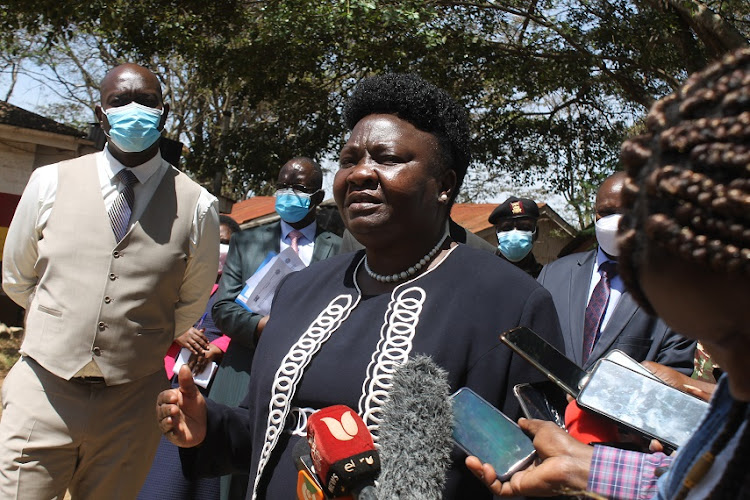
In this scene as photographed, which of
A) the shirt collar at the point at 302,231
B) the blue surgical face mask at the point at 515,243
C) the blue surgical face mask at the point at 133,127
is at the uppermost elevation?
the blue surgical face mask at the point at 133,127

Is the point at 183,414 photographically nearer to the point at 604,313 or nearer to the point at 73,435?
the point at 73,435

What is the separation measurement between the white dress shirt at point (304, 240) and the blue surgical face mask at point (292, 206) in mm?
65

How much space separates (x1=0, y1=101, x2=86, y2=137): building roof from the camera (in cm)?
1270

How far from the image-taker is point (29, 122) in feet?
42.4

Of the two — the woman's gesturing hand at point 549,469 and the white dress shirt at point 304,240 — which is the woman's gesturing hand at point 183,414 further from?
the white dress shirt at point 304,240

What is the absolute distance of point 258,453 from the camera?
2.16m

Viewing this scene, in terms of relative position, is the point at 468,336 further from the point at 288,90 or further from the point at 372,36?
the point at 288,90

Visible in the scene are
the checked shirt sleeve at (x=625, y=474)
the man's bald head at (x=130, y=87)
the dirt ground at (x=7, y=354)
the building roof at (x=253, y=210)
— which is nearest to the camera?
the checked shirt sleeve at (x=625, y=474)

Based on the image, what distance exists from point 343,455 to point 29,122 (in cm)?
1309

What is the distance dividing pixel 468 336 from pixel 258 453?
714 millimetres

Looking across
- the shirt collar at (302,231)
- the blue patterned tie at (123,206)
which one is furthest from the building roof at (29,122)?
the blue patterned tie at (123,206)

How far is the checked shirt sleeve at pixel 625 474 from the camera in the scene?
1322 mm

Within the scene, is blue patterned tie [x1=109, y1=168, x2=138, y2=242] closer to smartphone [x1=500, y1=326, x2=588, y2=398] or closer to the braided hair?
smartphone [x1=500, y1=326, x2=588, y2=398]

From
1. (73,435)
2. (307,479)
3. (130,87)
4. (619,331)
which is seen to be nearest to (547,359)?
(307,479)
